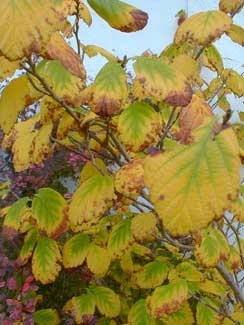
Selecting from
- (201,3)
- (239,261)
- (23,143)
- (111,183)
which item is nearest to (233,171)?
(111,183)

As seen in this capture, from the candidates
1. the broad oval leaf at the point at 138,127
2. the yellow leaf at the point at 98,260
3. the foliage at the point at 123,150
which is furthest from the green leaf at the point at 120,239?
the broad oval leaf at the point at 138,127

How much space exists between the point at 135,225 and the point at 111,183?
244 mm

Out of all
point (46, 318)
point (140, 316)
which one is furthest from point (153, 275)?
point (46, 318)

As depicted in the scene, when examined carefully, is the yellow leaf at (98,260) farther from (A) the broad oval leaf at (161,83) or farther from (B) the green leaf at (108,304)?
(A) the broad oval leaf at (161,83)

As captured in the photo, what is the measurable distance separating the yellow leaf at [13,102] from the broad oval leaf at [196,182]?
55cm

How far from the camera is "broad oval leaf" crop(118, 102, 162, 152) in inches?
39.6

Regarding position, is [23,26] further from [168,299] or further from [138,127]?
[168,299]

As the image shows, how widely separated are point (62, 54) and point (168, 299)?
0.83 meters

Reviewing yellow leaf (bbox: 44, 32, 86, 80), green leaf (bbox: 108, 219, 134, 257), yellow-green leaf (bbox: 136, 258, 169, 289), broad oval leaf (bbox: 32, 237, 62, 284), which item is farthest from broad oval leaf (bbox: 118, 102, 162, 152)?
yellow-green leaf (bbox: 136, 258, 169, 289)

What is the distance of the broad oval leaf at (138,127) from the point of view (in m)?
1.00

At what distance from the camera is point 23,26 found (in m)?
0.66

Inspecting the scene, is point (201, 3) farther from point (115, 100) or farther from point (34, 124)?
point (115, 100)

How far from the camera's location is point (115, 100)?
94 cm

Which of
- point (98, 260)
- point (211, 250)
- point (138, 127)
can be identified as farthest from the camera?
point (98, 260)
